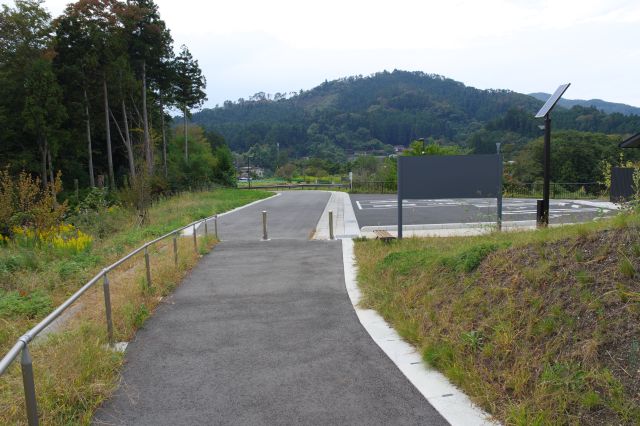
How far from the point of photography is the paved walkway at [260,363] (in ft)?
12.0

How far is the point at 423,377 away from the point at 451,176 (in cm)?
799

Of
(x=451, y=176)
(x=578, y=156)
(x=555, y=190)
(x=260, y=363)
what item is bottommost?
(x=260, y=363)

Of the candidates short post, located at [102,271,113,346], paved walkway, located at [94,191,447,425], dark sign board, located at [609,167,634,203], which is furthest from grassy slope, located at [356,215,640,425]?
dark sign board, located at [609,167,634,203]

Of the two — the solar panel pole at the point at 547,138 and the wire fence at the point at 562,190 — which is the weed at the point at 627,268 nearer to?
the solar panel pole at the point at 547,138

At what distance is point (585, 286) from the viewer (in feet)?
13.2

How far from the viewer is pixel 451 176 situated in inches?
453

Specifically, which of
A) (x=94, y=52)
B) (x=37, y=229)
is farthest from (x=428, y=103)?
(x=37, y=229)

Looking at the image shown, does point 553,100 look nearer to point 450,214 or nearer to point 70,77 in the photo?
point 450,214

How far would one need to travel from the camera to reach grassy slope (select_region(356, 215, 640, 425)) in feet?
10.4

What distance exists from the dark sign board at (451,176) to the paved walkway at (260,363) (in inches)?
161

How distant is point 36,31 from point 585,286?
131 ft

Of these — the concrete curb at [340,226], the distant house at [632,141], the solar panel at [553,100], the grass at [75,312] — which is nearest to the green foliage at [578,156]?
the distant house at [632,141]

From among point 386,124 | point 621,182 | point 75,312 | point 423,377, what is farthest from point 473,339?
point 386,124

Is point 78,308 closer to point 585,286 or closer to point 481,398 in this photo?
point 481,398
